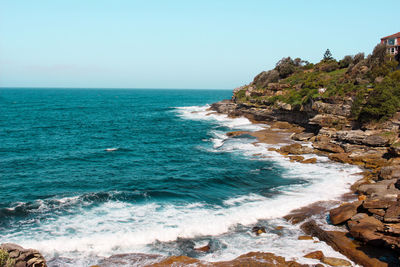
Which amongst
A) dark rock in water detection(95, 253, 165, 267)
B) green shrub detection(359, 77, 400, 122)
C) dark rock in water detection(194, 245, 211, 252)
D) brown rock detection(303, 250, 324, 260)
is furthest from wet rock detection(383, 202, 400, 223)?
green shrub detection(359, 77, 400, 122)

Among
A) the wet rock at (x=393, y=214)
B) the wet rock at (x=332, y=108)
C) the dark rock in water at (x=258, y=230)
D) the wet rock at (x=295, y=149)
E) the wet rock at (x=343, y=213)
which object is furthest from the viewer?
the wet rock at (x=332, y=108)

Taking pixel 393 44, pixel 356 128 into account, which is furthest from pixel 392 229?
pixel 393 44

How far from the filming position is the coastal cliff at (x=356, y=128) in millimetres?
18500

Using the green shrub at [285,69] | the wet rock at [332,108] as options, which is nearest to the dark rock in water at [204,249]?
the wet rock at [332,108]

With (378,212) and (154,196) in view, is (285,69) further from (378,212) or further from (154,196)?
(378,212)

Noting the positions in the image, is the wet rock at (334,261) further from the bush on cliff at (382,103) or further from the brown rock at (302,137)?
the brown rock at (302,137)

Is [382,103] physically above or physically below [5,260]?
above

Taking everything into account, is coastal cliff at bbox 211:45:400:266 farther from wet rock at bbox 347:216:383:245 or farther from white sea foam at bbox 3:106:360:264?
white sea foam at bbox 3:106:360:264

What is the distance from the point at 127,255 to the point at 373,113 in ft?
117

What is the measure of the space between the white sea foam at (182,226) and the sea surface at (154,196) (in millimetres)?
70

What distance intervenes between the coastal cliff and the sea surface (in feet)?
7.12

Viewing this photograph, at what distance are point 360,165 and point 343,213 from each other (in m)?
15.4

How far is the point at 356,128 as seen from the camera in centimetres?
4316

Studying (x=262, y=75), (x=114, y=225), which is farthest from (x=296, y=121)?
(x=114, y=225)
